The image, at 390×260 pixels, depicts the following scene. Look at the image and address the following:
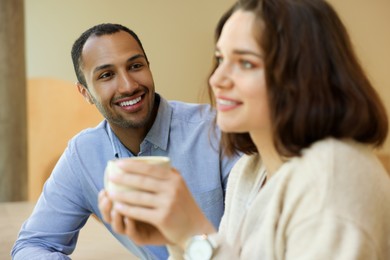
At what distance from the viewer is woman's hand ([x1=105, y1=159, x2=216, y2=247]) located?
2.90 ft

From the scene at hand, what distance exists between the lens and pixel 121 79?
1.73 meters

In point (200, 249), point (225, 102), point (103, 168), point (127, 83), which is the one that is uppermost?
point (225, 102)

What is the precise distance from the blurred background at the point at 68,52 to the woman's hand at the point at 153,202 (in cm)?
402

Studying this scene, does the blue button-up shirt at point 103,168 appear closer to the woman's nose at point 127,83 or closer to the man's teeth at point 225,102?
the woman's nose at point 127,83

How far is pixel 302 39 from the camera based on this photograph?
90cm

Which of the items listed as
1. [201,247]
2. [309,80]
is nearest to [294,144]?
[309,80]

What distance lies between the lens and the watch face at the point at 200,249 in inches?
36.8

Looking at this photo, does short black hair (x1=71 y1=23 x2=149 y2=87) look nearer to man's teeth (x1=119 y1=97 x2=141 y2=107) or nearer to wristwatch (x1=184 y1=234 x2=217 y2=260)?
man's teeth (x1=119 y1=97 x2=141 y2=107)

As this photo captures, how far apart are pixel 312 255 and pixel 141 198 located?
0.28 meters

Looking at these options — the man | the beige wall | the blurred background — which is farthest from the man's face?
the beige wall

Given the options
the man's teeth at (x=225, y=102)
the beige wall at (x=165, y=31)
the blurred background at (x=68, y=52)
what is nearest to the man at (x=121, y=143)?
the man's teeth at (x=225, y=102)

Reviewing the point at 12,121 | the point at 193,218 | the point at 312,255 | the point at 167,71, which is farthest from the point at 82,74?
the point at 167,71

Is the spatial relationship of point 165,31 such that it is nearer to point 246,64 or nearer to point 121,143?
point 121,143

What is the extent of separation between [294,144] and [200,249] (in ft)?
0.77
